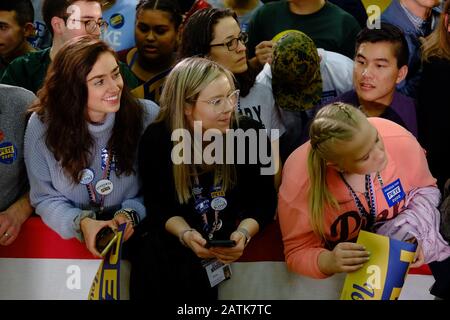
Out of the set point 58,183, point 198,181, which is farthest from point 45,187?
point 198,181

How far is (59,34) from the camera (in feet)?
9.77

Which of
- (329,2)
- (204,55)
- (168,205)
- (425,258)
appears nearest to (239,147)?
(168,205)

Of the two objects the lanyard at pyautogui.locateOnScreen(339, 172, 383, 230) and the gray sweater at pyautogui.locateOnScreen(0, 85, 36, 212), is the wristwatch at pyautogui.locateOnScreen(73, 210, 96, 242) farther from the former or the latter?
the lanyard at pyautogui.locateOnScreen(339, 172, 383, 230)

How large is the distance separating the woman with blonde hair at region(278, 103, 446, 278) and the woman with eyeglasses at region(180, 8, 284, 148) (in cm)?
41

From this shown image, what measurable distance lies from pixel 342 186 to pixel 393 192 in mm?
178

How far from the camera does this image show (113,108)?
2.52 metres

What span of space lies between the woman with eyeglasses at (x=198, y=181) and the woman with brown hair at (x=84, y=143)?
4.1 inches

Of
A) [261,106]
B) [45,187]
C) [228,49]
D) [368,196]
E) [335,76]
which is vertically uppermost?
[228,49]

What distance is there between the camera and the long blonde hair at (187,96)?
2459mm

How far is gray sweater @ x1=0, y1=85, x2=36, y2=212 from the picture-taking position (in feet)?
8.55

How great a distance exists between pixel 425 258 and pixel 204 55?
1112 millimetres

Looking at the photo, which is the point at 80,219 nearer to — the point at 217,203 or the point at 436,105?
the point at 217,203

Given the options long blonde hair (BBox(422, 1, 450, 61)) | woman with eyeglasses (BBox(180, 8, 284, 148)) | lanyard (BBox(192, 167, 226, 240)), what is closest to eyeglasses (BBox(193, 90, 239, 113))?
lanyard (BBox(192, 167, 226, 240))
